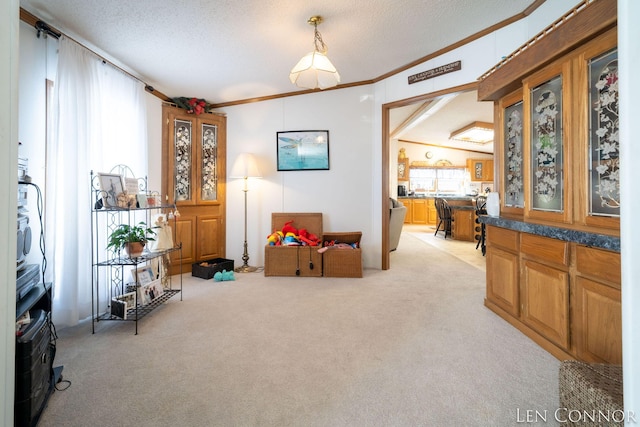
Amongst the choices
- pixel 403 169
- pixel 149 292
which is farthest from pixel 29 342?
pixel 403 169

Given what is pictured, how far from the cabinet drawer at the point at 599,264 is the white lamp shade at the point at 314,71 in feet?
6.91

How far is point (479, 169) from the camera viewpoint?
10547 mm

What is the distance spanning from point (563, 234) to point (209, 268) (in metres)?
3.59

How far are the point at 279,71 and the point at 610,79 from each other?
3087 mm

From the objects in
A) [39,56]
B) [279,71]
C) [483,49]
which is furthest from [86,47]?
[483,49]

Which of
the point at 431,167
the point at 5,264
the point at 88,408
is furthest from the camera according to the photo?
the point at 431,167

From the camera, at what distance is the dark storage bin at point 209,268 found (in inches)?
153

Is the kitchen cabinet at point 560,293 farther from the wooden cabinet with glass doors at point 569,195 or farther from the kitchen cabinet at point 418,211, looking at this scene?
the kitchen cabinet at point 418,211

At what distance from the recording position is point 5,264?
735mm

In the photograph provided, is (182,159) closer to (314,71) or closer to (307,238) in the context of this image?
(307,238)

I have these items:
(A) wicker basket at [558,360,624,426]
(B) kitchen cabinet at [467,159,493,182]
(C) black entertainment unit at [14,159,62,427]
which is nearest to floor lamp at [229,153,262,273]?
(C) black entertainment unit at [14,159,62,427]

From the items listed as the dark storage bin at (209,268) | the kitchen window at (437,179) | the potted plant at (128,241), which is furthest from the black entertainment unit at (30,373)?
the kitchen window at (437,179)

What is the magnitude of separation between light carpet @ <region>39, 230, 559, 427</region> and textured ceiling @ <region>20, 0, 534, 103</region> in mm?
2511

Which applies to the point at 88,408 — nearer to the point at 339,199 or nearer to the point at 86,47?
the point at 86,47
